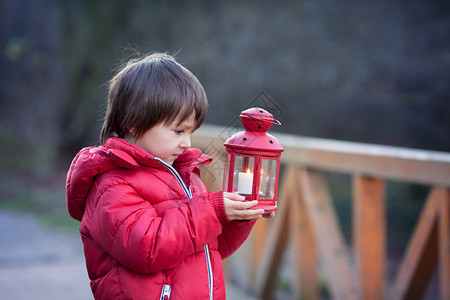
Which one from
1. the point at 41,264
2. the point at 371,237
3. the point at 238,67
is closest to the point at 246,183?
the point at 371,237

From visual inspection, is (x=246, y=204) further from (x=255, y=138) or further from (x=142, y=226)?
(x=142, y=226)

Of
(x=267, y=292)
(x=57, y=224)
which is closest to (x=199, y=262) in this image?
(x=267, y=292)

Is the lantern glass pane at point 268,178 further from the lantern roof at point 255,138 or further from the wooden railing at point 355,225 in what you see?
the wooden railing at point 355,225

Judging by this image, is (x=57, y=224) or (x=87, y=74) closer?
(x=57, y=224)

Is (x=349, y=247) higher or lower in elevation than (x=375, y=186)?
lower

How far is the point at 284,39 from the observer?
7523mm

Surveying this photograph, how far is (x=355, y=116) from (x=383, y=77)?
3.09 feet

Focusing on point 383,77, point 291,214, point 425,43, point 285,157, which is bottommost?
point 291,214

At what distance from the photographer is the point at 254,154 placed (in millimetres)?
1790

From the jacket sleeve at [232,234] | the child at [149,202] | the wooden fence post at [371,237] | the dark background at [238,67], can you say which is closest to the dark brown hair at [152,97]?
the child at [149,202]

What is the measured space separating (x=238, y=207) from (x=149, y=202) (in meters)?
0.29

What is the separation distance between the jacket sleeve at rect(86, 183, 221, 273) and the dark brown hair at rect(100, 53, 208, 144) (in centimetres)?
24

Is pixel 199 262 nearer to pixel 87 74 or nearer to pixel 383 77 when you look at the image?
pixel 383 77

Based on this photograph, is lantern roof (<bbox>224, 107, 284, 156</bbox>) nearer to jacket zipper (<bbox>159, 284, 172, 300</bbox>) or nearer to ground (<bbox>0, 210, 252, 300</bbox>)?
jacket zipper (<bbox>159, 284, 172, 300</bbox>)
